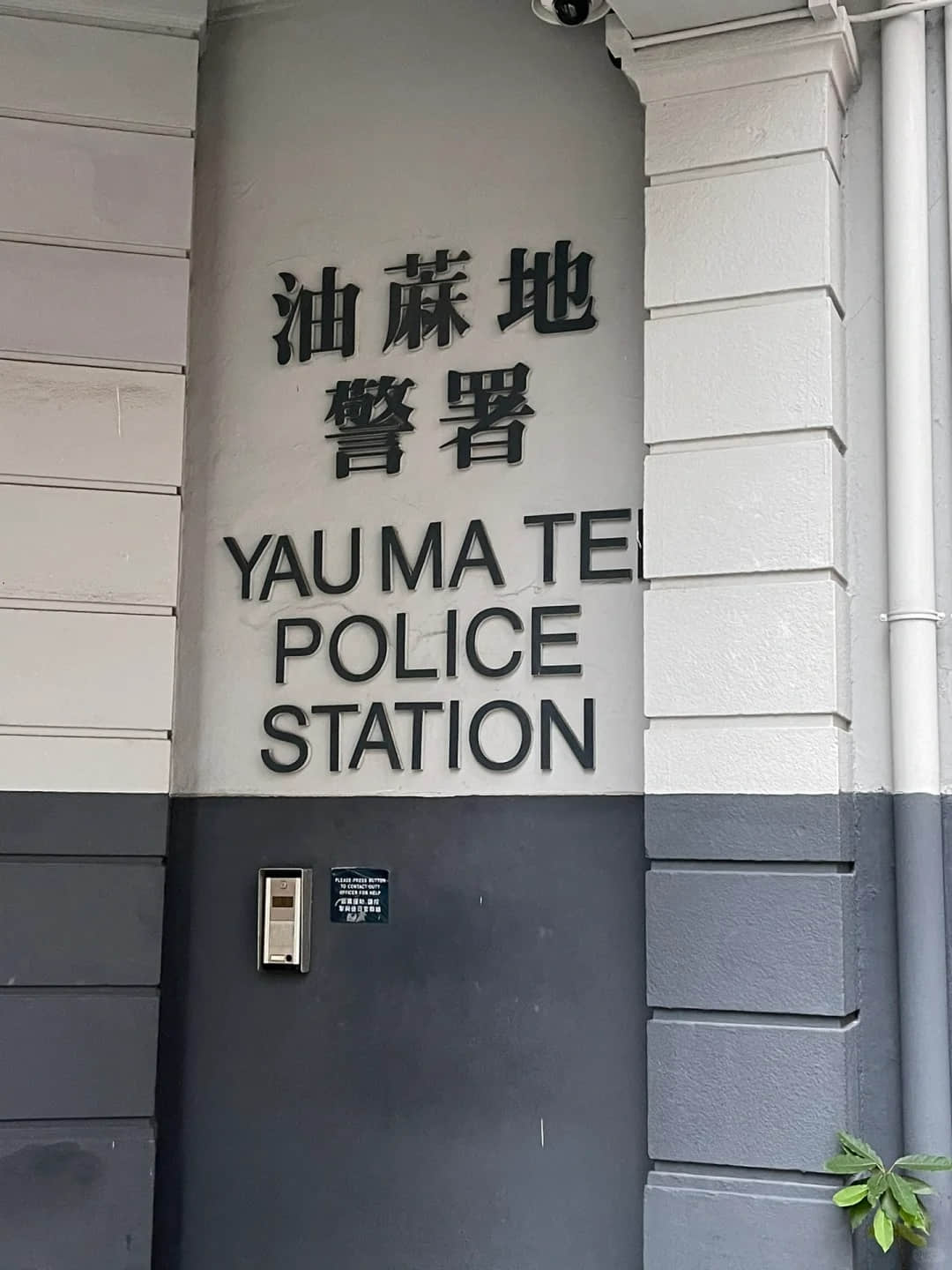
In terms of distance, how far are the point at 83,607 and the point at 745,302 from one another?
2267mm

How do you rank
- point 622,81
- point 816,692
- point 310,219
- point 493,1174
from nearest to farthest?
point 816,692, point 493,1174, point 622,81, point 310,219

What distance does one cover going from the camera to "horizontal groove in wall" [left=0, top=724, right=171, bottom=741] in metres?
4.53

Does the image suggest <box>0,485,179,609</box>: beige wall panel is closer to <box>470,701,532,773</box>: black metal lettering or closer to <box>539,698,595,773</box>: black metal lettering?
<box>470,701,532,773</box>: black metal lettering

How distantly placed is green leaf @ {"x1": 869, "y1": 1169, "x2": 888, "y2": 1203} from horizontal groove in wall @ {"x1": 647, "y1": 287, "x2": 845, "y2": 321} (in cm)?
232

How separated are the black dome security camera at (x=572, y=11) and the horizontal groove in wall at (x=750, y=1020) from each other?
285 cm

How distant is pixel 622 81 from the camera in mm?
4594

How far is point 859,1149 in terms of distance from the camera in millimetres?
3641

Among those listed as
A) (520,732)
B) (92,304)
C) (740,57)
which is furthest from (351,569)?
(740,57)

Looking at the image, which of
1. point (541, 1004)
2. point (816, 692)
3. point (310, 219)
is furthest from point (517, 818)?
point (310, 219)

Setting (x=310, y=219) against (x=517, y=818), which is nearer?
(x=517, y=818)

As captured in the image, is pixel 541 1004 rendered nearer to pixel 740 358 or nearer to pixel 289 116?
pixel 740 358

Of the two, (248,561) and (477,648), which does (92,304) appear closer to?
(248,561)

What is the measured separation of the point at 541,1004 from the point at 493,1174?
20.6 inches

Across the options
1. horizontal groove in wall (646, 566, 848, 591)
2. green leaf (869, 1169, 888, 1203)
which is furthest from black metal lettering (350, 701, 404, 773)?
green leaf (869, 1169, 888, 1203)
